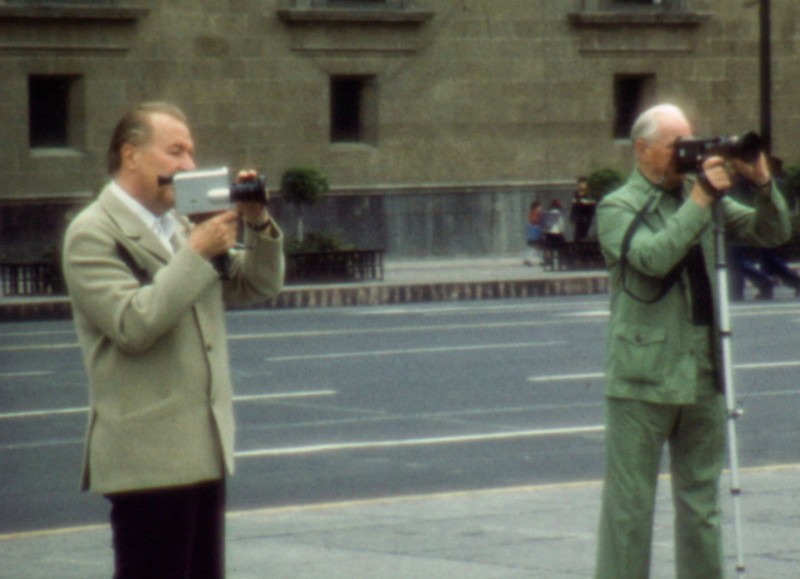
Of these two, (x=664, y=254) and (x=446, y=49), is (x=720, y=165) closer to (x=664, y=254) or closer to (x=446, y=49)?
(x=664, y=254)

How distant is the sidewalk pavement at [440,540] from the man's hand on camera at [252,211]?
308cm

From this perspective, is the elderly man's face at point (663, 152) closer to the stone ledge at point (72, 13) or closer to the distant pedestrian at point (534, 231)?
the distant pedestrian at point (534, 231)

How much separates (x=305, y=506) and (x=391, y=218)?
101 ft

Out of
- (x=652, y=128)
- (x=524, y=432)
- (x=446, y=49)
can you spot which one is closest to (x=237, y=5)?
(x=446, y=49)

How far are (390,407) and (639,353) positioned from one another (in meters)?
8.12

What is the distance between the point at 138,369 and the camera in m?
5.27

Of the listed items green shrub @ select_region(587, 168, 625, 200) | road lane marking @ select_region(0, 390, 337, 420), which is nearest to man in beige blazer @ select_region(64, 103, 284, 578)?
road lane marking @ select_region(0, 390, 337, 420)

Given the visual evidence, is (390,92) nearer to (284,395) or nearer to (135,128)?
(284,395)

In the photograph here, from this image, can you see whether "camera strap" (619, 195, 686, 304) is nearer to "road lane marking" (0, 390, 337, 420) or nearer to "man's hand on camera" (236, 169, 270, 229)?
"man's hand on camera" (236, 169, 270, 229)

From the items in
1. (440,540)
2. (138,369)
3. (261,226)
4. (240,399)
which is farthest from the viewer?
(240,399)

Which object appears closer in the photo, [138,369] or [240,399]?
[138,369]

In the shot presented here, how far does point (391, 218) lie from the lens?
40.9 m

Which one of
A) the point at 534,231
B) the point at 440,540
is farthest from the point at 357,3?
the point at 440,540

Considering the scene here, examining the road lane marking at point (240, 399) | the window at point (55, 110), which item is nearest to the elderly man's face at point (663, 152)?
the road lane marking at point (240, 399)
